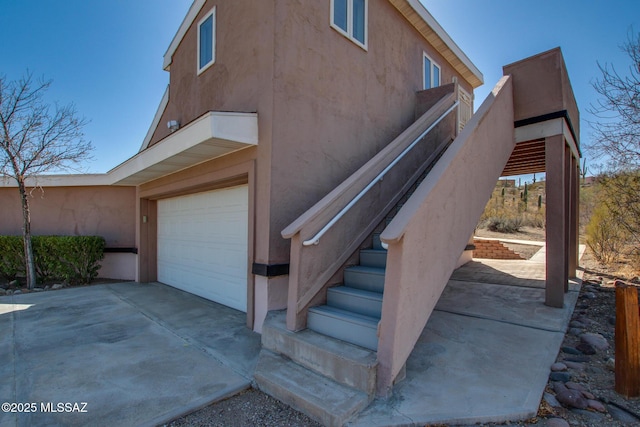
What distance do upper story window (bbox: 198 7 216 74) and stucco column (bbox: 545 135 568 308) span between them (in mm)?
6320

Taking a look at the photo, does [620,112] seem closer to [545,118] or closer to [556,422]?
[545,118]

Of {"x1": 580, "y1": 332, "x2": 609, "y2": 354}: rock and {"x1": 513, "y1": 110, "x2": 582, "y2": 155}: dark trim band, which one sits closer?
{"x1": 580, "y1": 332, "x2": 609, "y2": 354}: rock

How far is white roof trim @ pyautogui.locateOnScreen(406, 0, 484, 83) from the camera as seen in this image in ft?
24.4

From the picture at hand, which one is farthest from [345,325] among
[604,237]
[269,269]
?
[604,237]

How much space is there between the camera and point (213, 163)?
561 centimetres

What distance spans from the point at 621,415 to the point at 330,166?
422cm

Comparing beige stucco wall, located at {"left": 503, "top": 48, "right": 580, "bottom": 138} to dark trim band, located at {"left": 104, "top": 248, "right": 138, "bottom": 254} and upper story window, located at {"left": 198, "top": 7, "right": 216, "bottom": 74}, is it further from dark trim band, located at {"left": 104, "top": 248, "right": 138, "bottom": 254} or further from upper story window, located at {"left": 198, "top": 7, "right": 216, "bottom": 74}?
dark trim band, located at {"left": 104, "top": 248, "right": 138, "bottom": 254}

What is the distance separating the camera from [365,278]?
4020 millimetres

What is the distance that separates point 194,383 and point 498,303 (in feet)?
16.5

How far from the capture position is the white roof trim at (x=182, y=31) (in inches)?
260

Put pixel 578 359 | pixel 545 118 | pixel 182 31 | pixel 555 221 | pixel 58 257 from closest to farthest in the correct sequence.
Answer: pixel 578 359 < pixel 555 221 < pixel 545 118 < pixel 182 31 < pixel 58 257

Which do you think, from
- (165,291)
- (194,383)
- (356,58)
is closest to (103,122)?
(165,291)

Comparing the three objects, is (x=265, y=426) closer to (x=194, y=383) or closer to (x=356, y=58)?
(x=194, y=383)

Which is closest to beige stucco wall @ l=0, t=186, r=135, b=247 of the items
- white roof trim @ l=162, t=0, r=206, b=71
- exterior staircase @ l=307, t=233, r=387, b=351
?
white roof trim @ l=162, t=0, r=206, b=71
